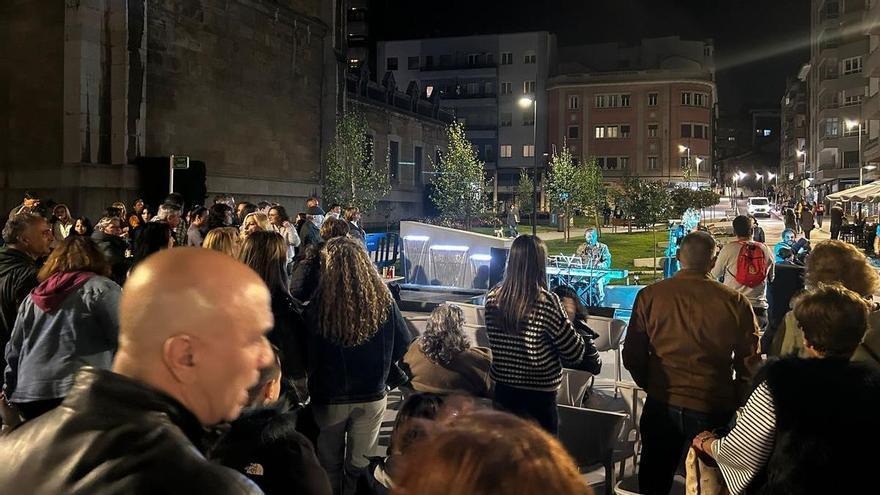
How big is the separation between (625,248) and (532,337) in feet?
82.4

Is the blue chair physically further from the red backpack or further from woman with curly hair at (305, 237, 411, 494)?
woman with curly hair at (305, 237, 411, 494)

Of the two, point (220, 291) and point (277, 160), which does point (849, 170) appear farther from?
point (220, 291)

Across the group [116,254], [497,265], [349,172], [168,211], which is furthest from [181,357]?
[349,172]

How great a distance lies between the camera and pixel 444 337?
504cm

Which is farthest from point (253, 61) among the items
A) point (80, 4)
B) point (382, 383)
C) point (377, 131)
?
point (382, 383)

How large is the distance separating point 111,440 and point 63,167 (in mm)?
22335

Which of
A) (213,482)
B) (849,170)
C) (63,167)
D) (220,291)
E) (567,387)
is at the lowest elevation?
(567,387)

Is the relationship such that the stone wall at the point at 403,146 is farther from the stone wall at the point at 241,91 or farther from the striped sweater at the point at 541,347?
the striped sweater at the point at 541,347

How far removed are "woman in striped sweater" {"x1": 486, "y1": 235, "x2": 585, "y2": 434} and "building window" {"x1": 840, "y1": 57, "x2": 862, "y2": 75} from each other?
66.3m

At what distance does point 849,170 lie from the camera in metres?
60.1

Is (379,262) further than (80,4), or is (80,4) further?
(80,4)

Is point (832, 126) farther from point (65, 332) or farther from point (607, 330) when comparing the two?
point (65, 332)

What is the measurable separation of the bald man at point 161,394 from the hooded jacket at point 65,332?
117 inches

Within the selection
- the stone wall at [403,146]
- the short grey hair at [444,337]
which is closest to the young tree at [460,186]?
the stone wall at [403,146]
